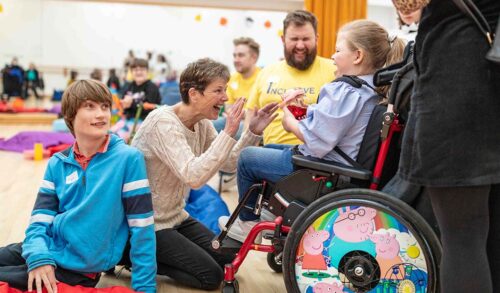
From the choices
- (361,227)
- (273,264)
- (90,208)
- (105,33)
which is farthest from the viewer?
(105,33)

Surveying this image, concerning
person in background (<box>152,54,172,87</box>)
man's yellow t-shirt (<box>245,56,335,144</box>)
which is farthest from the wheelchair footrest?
person in background (<box>152,54,172,87</box>)

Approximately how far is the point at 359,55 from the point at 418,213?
2.18 feet

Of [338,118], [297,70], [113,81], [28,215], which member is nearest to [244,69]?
[297,70]

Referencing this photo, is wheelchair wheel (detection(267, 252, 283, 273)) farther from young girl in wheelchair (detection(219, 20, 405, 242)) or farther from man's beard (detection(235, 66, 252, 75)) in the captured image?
man's beard (detection(235, 66, 252, 75))

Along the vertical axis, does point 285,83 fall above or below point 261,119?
above

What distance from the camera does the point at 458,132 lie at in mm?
1217

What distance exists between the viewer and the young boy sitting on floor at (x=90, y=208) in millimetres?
1997

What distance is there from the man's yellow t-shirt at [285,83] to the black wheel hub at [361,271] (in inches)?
53.3

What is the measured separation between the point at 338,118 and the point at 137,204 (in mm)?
813

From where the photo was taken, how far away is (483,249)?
128 centimetres

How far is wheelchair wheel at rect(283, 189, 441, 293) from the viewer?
5.36 ft

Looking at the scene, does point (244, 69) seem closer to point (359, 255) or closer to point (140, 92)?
point (140, 92)

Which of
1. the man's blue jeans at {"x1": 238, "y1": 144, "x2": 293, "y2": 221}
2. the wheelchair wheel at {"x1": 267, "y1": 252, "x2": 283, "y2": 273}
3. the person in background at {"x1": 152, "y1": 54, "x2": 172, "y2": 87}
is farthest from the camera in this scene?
the person in background at {"x1": 152, "y1": 54, "x2": 172, "y2": 87}

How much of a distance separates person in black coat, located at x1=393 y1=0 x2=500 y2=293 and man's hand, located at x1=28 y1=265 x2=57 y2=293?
51.0 inches
